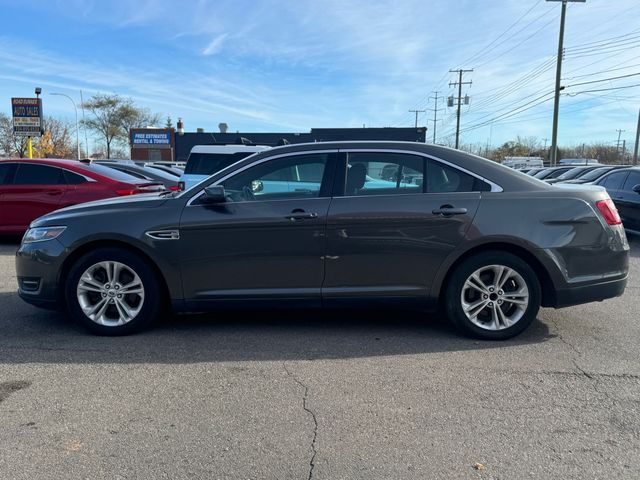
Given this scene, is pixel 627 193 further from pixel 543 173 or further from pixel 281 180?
pixel 543 173

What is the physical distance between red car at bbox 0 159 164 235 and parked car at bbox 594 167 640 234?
30.5ft

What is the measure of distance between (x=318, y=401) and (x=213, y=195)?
1.95 m

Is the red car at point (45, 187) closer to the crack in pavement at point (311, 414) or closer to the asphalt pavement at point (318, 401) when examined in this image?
the asphalt pavement at point (318, 401)

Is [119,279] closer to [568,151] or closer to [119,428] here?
[119,428]

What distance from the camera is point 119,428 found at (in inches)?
117

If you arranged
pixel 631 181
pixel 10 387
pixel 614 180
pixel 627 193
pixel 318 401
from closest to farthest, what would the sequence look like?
pixel 318 401 → pixel 10 387 → pixel 627 193 → pixel 631 181 → pixel 614 180

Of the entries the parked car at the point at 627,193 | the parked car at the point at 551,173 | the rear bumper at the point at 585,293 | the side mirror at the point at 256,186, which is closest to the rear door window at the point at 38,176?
the side mirror at the point at 256,186

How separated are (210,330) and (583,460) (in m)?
3.15

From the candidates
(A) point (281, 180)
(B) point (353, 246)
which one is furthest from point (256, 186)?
(B) point (353, 246)

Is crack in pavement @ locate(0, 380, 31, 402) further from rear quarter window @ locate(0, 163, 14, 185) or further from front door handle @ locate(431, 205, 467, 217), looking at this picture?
rear quarter window @ locate(0, 163, 14, 185)

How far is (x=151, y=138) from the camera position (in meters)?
49.8

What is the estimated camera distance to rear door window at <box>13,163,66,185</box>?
8.88 meters

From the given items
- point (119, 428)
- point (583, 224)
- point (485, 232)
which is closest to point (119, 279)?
point (119, 428)

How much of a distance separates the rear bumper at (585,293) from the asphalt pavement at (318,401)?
36cm
